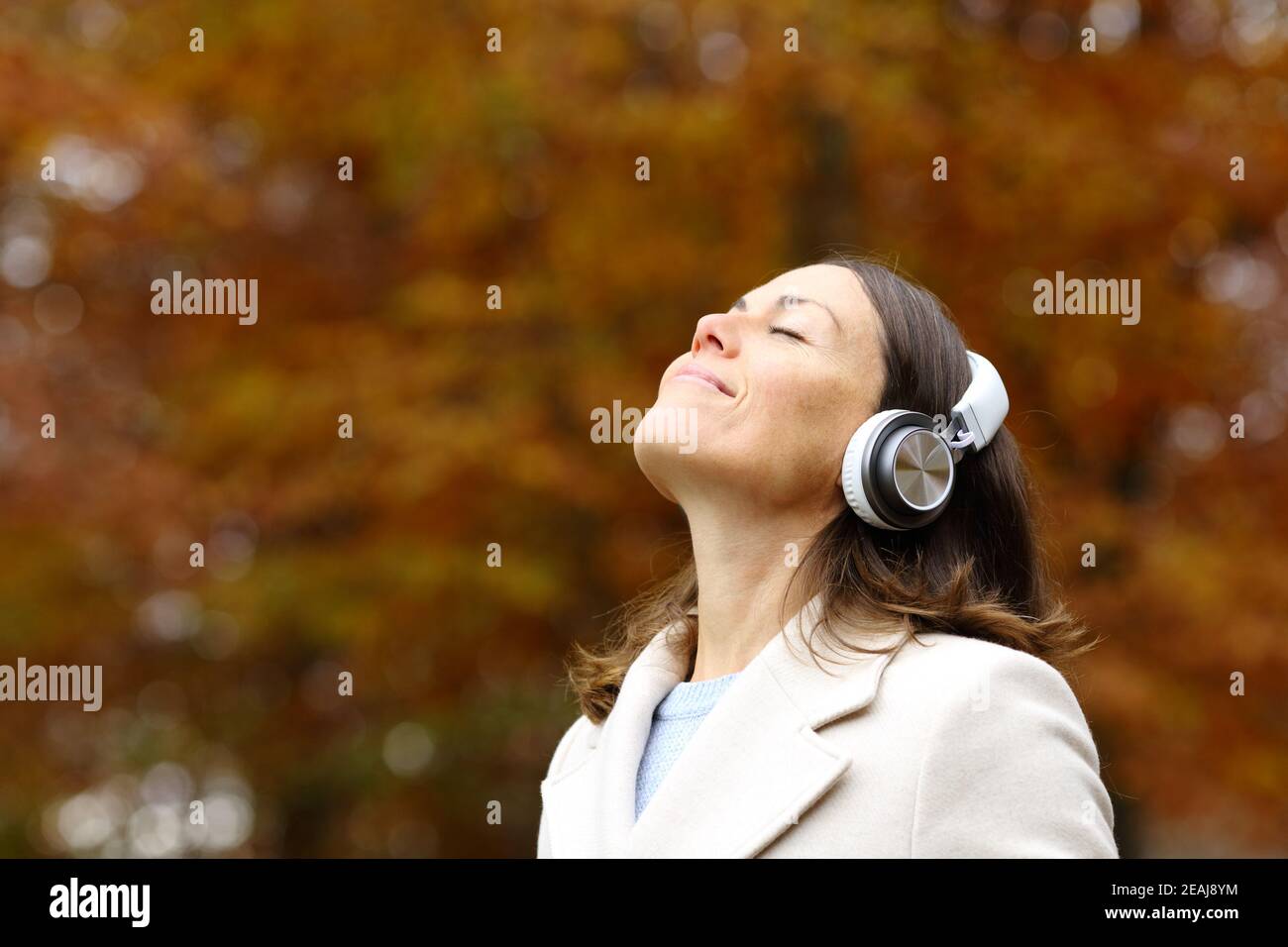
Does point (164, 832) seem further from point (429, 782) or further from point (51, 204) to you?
point (51, 204)

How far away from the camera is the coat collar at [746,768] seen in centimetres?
214

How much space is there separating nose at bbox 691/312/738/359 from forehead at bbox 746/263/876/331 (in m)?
0.07

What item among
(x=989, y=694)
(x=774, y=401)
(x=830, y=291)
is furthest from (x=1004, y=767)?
(x=830, y=291)

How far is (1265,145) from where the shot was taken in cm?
642

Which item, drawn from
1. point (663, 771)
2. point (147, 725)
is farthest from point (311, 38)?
point (663, 771)

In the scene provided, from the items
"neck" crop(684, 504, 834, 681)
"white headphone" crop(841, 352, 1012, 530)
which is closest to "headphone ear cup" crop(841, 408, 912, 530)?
"white headphone" crop(841, 352, 1012, 530)

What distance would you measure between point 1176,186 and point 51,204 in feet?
18.4

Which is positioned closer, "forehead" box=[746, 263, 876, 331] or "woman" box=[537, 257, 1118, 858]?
"woman" box=[537, 257, 1118, 858]

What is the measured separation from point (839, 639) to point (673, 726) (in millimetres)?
383

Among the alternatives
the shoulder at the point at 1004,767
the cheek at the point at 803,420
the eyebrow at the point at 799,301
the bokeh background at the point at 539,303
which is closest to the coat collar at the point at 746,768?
the shoulder at the point at 1004,767

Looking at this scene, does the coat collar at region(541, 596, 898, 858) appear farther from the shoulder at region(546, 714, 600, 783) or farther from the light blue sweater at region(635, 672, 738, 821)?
the shoulder at region(546, 714, 600, 783)

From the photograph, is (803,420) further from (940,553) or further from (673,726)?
(673,726)

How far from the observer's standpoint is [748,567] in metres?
2.50

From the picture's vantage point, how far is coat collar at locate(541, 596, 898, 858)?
2137 millimetres
